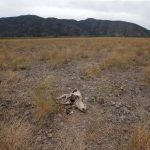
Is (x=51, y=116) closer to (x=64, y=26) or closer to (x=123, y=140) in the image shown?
(x=123, y=140)

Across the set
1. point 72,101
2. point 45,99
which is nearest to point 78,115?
point 72,101

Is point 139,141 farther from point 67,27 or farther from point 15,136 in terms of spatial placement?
point 67,27

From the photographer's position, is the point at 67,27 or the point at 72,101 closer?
the point at 72,101

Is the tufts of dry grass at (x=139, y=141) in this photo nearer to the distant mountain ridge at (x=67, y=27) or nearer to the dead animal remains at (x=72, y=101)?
the dead animal remains at (x=72, y=101)

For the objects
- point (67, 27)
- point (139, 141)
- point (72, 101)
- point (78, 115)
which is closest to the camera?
point (139, 141)

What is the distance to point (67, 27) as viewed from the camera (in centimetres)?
11919

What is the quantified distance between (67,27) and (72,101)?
4535 inches

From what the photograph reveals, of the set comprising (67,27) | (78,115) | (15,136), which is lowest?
(67,27)

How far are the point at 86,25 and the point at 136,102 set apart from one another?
127 metres

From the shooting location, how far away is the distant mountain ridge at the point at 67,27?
11350 centimetres

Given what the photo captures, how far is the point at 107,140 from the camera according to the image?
4.38 metres

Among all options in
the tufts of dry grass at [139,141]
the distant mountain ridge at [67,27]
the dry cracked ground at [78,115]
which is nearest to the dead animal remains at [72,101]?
the dry cracked ground at [78,115]

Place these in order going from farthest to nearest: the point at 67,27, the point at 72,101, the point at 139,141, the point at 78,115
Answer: the point at 67,27
the point at 72,101
the point at 78,115
the point at 139,141

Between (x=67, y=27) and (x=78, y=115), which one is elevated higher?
(x=78, y=115)
